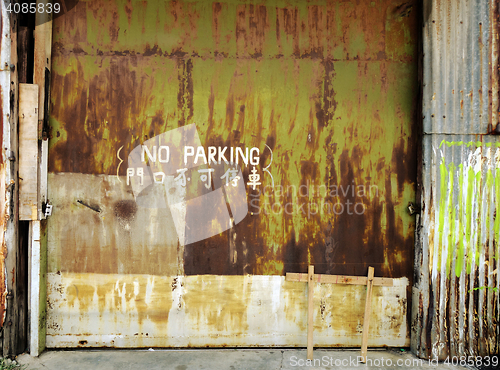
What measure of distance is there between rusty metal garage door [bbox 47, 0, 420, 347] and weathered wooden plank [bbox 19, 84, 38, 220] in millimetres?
185

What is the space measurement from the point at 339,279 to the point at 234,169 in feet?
4.60

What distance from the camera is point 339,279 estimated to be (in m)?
2.79

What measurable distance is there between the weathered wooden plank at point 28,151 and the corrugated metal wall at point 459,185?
132 inches

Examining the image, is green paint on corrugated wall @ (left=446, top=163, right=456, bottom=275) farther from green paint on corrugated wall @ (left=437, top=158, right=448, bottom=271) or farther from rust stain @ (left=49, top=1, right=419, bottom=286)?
rust stain @ (left=49, top=1, right=419, bottom=286)

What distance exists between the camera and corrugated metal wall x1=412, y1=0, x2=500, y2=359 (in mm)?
2598

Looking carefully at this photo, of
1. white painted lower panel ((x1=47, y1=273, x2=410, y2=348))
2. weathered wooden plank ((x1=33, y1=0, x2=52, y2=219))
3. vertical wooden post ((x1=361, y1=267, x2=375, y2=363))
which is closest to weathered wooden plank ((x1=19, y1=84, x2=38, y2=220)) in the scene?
weathered wooden plank ((x1=33, y1=0, x2=52, y2=219))

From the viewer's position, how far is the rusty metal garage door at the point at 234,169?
2.77 metres

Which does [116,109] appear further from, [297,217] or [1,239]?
[297,217]

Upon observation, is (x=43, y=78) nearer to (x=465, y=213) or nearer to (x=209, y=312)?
(x=209, y=312)

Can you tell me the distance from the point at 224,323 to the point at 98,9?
3.12m

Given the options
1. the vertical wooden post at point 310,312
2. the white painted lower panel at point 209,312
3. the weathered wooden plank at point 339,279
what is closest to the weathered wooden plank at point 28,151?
the white painted lower panel at point 209,312

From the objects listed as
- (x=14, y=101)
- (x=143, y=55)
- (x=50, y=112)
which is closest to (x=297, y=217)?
(x=143, y=55)

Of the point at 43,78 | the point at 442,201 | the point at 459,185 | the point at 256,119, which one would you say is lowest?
the point at 442,201

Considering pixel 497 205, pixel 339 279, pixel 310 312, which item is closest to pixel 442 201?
pixel 497 205
